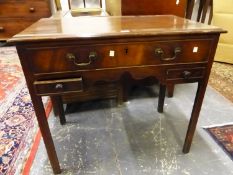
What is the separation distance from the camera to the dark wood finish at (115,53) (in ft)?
2.57

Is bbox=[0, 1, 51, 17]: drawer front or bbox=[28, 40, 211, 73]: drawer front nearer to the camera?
bbox=[28, 40, 211, 73]: drawer front

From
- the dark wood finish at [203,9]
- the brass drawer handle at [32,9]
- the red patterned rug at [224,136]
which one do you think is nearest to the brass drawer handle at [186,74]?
the red patterned rug at [224,136]

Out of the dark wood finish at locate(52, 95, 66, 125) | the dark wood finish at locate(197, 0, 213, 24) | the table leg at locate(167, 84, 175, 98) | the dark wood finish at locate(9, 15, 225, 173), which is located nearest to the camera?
the dark wood finish at locate(9, 15, 225, 173)

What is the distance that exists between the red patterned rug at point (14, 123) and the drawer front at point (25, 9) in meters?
0.97

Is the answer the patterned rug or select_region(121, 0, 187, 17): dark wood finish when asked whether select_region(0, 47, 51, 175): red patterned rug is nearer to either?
select_region(121, 0, 187, 17): dark wood finish

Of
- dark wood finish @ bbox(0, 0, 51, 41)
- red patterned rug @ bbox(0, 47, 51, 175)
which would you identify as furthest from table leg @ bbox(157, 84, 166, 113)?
dark wood finish @ bbox(0, 0, 51, 41)

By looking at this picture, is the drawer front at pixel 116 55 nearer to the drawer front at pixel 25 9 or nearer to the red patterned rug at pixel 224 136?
the red patterned rug at pixel 224 136

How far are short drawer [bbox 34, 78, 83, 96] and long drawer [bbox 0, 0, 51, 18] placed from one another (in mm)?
2327

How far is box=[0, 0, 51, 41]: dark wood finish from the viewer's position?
108 inches

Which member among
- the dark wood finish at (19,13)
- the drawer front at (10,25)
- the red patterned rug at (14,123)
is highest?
the dark wood finish at (19,13)

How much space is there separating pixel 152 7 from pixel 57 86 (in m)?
1.10

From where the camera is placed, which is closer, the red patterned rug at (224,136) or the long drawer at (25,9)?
the red patterned rug at (224,136)

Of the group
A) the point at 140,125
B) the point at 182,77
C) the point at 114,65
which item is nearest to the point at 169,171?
the point at 140,125

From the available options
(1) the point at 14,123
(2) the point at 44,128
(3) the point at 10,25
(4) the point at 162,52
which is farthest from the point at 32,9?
(4) the point at 162,52
